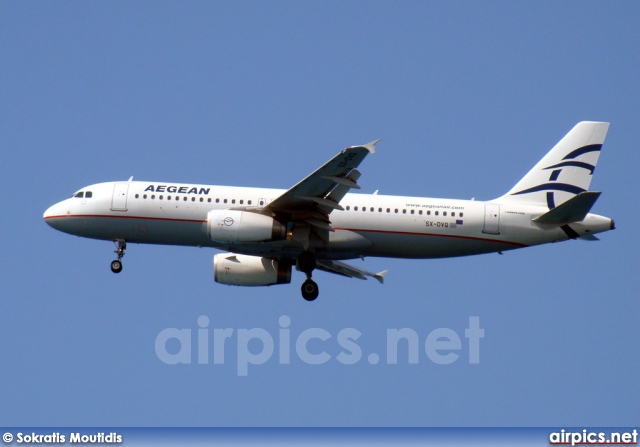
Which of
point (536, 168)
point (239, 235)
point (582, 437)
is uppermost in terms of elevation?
point (536, 168)

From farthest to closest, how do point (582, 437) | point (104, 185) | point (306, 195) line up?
point (104, 185), point (306, 195), point (582, 437)

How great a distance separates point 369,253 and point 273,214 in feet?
15.2

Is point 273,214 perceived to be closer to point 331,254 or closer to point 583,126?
point 331,254

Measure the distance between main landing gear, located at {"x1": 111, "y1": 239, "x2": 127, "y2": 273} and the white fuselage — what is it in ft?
1.52

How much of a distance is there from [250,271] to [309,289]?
3859 millimetres

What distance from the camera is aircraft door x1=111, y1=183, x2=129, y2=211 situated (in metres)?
56.9

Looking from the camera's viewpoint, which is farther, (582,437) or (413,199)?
(413,199)

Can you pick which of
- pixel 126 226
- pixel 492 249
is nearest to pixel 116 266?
pixel 126 226

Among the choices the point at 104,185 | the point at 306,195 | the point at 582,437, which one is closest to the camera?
the point at 582,437

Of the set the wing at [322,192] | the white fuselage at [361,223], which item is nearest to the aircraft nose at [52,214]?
the white fuselage at [361,223]

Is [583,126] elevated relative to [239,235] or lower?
elevated

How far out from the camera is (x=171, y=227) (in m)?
56.4

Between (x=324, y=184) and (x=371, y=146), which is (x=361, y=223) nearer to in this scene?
(x=324, y=184)

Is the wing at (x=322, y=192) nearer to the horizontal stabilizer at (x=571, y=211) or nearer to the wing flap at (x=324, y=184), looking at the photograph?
the wing flap at (x=324, y=184)
